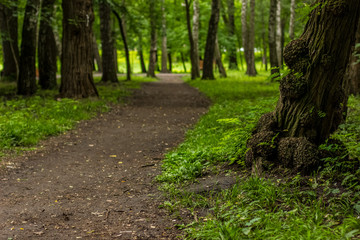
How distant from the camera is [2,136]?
816 centimetres

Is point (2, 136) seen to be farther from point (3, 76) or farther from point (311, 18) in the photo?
point (3, 76)

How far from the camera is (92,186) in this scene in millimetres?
5961

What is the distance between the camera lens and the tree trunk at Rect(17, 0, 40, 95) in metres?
14.0

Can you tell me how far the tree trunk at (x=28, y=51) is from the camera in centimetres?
1403

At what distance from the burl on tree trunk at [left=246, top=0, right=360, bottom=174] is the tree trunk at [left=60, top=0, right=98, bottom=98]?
387 inches

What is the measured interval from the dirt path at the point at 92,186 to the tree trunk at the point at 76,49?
11.2 ft

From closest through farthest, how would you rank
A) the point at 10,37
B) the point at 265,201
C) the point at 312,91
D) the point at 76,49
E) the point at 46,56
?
the point at 265,201 → the point at 312,91 → the point at 76,49 → the point at 46,56 → the point at 10,37

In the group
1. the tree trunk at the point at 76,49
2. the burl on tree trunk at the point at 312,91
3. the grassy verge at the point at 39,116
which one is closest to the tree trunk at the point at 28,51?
the grassy verge at the point at 39,116

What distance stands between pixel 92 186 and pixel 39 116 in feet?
18.5

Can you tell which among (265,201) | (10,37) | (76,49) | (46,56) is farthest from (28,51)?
(265,201)

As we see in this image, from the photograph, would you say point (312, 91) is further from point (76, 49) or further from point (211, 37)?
point (211, 37)

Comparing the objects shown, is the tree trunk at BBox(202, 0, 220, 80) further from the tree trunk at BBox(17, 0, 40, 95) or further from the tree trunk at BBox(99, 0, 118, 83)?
the tree trunk at BBox(17, 0, 40, 95)

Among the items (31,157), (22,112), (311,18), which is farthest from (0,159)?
(311,18)

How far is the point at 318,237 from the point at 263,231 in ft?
1.73
